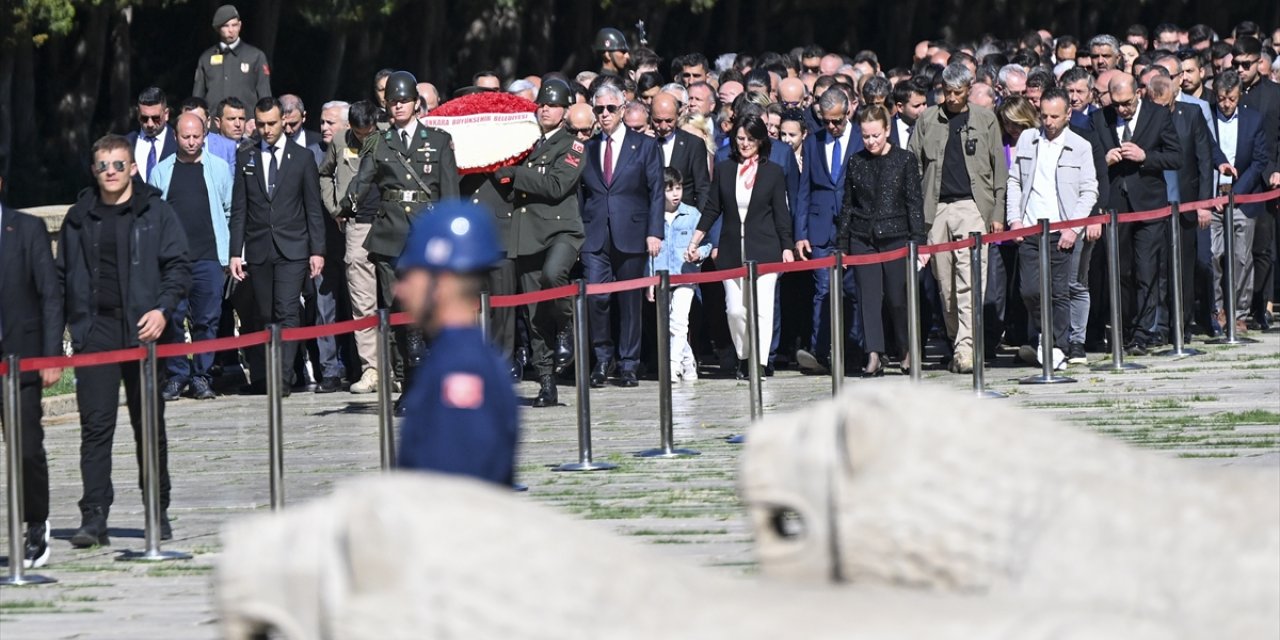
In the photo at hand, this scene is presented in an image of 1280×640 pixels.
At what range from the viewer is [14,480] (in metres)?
10.9

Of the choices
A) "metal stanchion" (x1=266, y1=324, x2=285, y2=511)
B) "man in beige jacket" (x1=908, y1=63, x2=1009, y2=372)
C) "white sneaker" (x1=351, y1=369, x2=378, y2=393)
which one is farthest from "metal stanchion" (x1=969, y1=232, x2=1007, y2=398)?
"metal stanchion" (x1=266, y1=324, x2=285, y2=511)

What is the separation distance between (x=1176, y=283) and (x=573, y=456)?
5.96 m

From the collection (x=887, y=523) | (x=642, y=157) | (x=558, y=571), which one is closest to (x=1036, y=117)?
(x=642, y=157)

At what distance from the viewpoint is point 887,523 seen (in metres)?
6.37

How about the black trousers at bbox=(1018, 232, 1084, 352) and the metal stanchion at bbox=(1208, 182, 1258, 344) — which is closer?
the black trousers at bbox=(1018, 232, 1084, 352)

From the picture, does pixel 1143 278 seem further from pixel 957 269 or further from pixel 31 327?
pixel 31 327

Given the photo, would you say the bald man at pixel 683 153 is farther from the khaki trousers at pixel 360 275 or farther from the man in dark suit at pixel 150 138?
the man in dark suit at pixel 150 138

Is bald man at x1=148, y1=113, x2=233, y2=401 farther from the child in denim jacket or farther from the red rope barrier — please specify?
the child in denim jacket

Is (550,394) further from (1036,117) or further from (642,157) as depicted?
(1036,117)

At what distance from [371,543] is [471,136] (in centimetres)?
1185

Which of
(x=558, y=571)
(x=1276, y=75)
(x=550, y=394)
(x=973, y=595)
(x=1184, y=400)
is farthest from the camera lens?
(x=1276, y=75)

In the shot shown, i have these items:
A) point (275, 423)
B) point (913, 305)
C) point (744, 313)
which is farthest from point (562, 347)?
point (275, 423)

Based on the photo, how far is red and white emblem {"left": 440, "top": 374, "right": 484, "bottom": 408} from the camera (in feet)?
19.6

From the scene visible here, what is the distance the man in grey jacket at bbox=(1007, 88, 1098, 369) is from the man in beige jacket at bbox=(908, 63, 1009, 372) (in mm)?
222
